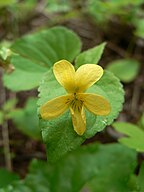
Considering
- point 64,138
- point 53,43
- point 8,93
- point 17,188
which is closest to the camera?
point 64,138

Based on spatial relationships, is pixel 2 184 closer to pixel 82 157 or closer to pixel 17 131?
pixel 82 157

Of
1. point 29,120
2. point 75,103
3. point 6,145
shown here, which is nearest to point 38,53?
point 29,120

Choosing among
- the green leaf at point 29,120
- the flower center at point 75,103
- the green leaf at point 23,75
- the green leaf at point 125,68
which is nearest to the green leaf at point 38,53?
the green leaf at point 23,75

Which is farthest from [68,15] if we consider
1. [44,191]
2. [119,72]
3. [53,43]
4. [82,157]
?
[44,191]

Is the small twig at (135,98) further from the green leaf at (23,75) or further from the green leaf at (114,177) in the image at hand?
the green leaf at (23,75)

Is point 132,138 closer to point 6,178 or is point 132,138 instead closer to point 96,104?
point 96,104

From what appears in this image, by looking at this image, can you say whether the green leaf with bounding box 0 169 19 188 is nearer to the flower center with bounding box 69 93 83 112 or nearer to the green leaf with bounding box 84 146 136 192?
the green leaf with bounding box 84 146 136 192

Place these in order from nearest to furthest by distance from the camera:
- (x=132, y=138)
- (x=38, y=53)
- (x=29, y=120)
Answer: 1. (x=132, y=138)
2. (x=38, y=53)
3. (x=29, y=120)
